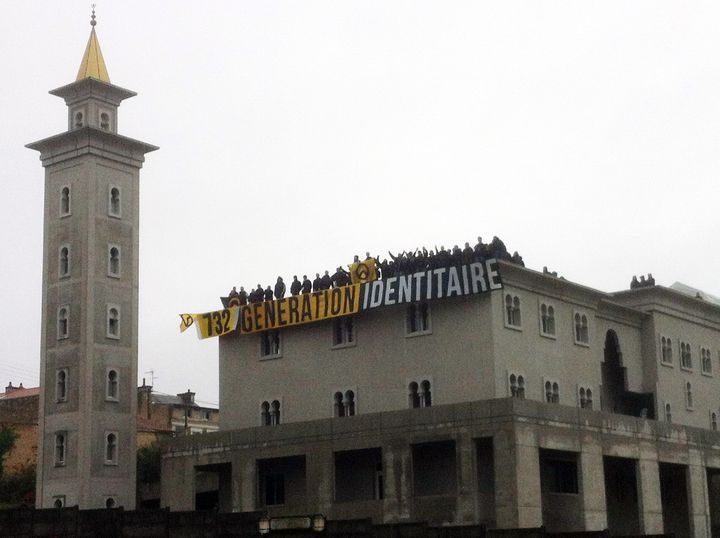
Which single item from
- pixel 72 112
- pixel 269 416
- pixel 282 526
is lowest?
pixel 282 526

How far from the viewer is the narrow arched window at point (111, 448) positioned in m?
71.0

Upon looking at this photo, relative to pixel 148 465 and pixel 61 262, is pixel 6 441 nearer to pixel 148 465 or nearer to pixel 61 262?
pixel 148 465

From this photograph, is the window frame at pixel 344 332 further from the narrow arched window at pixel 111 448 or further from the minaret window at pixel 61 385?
the minaret window at pixel 61 385

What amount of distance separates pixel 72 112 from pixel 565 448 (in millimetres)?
34197

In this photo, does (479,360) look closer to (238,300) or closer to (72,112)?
(238,300)

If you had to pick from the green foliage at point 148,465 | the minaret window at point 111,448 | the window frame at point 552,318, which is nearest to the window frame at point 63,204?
the minaret window at point 111,448

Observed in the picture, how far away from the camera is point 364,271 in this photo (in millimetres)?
68438

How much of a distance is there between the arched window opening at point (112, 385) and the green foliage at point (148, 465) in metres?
19.2

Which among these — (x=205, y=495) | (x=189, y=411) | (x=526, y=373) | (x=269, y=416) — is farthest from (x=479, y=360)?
(x=189, y=411)

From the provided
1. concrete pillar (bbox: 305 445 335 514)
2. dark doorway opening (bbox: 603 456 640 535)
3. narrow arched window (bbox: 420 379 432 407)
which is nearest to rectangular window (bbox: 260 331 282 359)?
concrete pillar (bbox: 305 445 335 514)

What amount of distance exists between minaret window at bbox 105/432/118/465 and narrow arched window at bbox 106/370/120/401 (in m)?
2.10

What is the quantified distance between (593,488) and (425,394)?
9.68 m

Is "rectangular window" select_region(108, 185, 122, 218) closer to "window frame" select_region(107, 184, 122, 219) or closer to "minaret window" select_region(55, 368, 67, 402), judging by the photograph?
"window frame" select_region(107, 184, 122, 219)

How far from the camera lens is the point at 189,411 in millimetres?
120625
